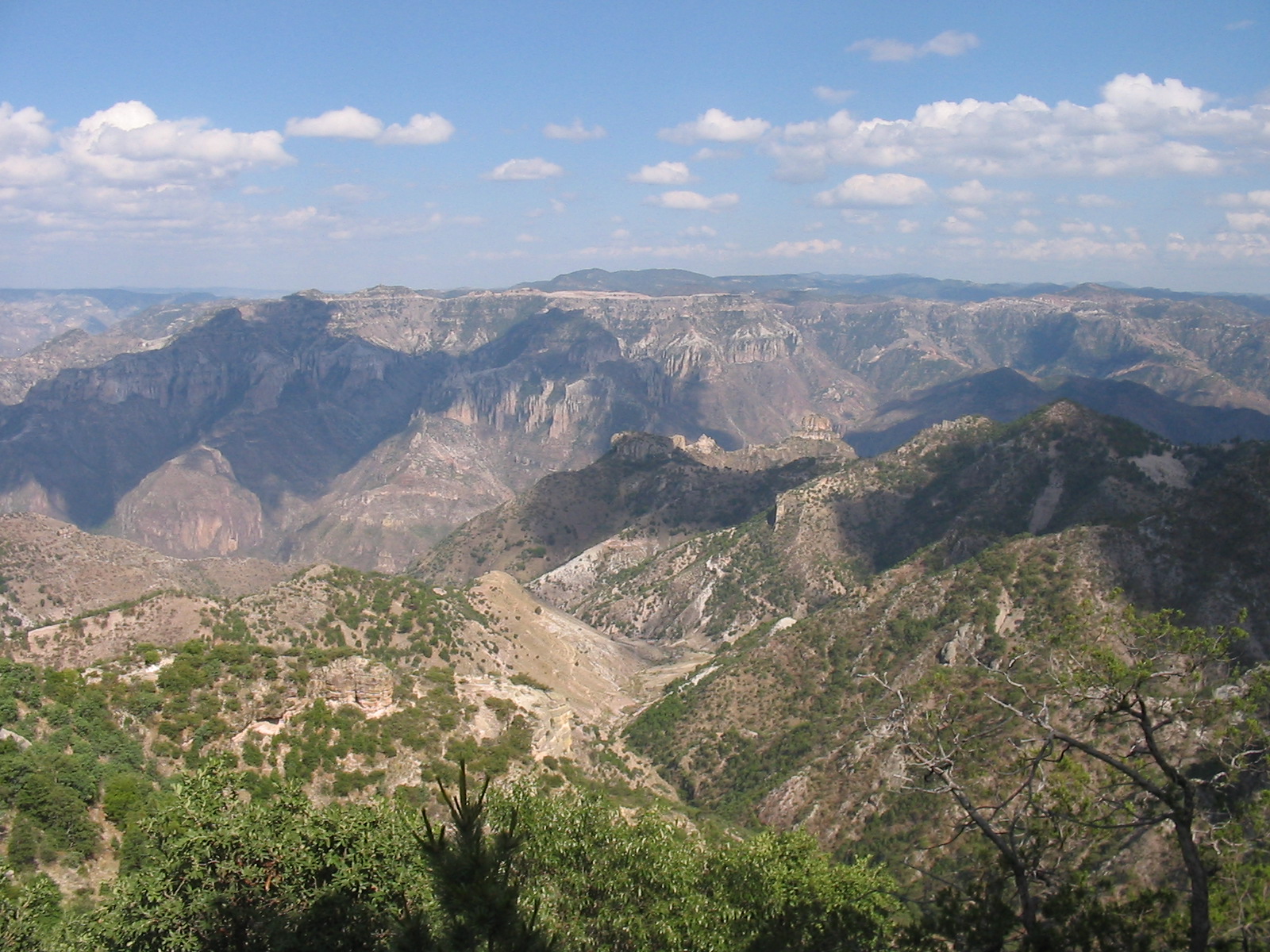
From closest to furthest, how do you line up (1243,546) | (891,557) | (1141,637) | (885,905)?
(1141,637), (885,905), (1243,546), (891,557)

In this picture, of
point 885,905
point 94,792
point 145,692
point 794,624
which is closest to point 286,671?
point 145,692

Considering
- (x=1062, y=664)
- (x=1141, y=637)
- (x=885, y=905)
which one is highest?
(x=1141, y=637)

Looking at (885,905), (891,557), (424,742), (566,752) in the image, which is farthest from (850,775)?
(891,557)

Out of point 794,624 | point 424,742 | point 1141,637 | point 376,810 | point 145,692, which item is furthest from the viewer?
point 794,624

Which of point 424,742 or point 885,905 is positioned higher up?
point 885,905

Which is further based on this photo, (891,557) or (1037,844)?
(891,557)

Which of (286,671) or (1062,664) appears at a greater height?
(1062,664)

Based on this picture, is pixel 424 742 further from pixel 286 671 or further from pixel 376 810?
pixel 376 810

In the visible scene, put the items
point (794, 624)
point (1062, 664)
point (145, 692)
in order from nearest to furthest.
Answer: point (1062, 664), point (145, 692), point (794, 624)

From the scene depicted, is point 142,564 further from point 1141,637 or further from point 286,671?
point 1141,637
